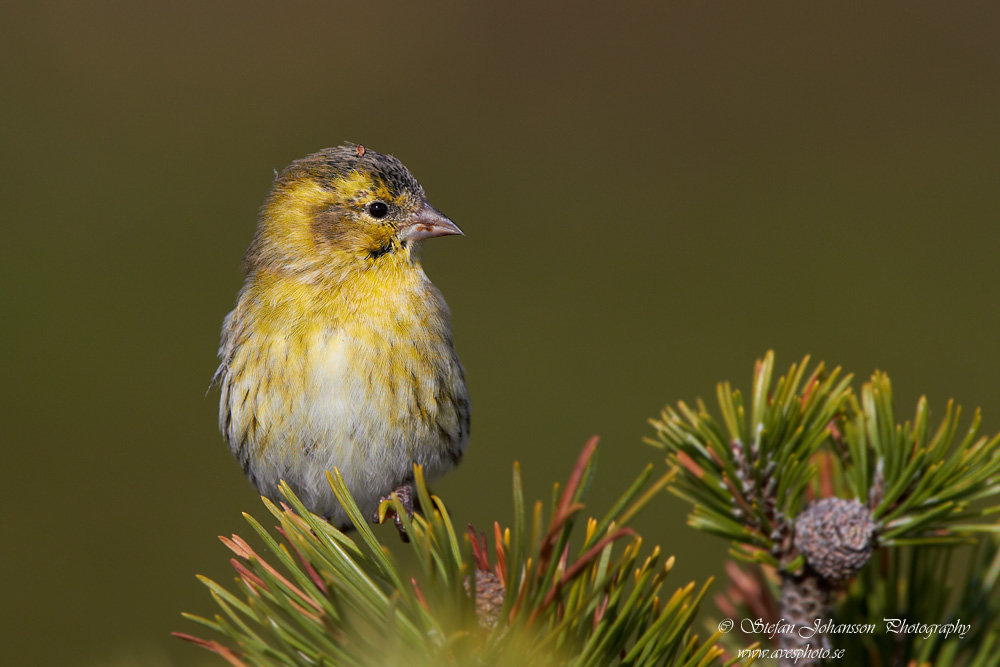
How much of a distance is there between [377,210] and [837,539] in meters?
1.73

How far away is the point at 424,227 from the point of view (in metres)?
2.76

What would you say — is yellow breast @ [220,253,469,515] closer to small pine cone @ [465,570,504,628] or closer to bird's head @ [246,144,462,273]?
bird's head @ [246,144,462,273]

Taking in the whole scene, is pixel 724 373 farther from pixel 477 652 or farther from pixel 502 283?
pixel 477 652

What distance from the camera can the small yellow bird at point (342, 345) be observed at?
2402 millimetres

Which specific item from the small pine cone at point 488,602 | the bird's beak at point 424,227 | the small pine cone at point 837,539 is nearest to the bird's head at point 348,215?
the bird's beak at point 424,227

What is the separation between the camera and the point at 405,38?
585 cm

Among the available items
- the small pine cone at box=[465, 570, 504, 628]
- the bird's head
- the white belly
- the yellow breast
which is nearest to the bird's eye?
the bird's head

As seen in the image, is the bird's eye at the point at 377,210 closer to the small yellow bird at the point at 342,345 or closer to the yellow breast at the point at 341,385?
the small yellow bird at the point at 342,345

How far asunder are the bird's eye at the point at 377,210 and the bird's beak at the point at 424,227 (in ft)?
0.21

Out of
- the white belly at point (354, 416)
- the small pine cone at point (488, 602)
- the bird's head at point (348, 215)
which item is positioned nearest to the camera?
the small pine cone at point (488, 602)

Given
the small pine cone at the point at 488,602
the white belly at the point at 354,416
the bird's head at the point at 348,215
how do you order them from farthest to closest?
the bird's head at the point at 348,215 → the white belly at the point at 354,416 → the small pine cone at the point at 488,602

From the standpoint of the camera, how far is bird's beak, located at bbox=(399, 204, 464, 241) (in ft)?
9.02

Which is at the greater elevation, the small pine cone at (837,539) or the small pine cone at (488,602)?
the small pine cone at (837,539)

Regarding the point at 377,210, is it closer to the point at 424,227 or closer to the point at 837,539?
the point at 424,227
